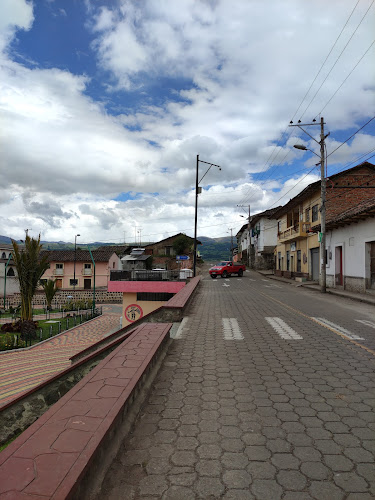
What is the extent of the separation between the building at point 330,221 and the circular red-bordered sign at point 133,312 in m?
13.4

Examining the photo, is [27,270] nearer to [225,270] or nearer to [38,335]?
[38,335]

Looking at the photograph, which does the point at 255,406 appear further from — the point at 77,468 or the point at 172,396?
the point at 77,468

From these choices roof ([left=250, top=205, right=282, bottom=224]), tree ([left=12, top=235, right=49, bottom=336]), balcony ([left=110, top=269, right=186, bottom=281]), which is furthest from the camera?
roof ([left=250, top=205, right=282, bottom=224])

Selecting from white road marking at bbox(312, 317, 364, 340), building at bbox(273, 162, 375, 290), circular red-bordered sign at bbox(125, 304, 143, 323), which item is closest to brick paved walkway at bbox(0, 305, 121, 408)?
circular red-bordered sign at bbox(125, 304, 143, 323)

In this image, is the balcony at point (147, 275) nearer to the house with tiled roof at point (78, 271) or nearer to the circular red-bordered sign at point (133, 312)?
the circular red-bordered sign at point (133, 312)

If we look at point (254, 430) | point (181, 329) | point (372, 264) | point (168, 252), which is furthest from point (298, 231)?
point (168, 252)

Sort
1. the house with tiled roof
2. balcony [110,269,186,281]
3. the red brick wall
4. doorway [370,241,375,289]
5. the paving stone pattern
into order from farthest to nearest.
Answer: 1. the house with tiled roof
2. the red brick wall
3. balcony [110,269,186,281]
4. doorway [370,241,375,289]
5. the paving stone pattern

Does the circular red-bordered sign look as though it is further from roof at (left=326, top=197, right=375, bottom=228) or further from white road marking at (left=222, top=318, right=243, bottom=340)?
white road marking at (left=222, top=318, right=243, bottom=340)

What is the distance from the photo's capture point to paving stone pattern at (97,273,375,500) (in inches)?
90.5

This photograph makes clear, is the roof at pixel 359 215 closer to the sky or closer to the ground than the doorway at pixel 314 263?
closer to the sky

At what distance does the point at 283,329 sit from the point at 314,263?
875 inches

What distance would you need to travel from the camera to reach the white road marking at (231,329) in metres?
7.12

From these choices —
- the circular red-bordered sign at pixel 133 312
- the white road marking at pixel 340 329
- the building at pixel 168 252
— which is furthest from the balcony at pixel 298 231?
the building at pixel 168 252

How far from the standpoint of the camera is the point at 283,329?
7973 mm
